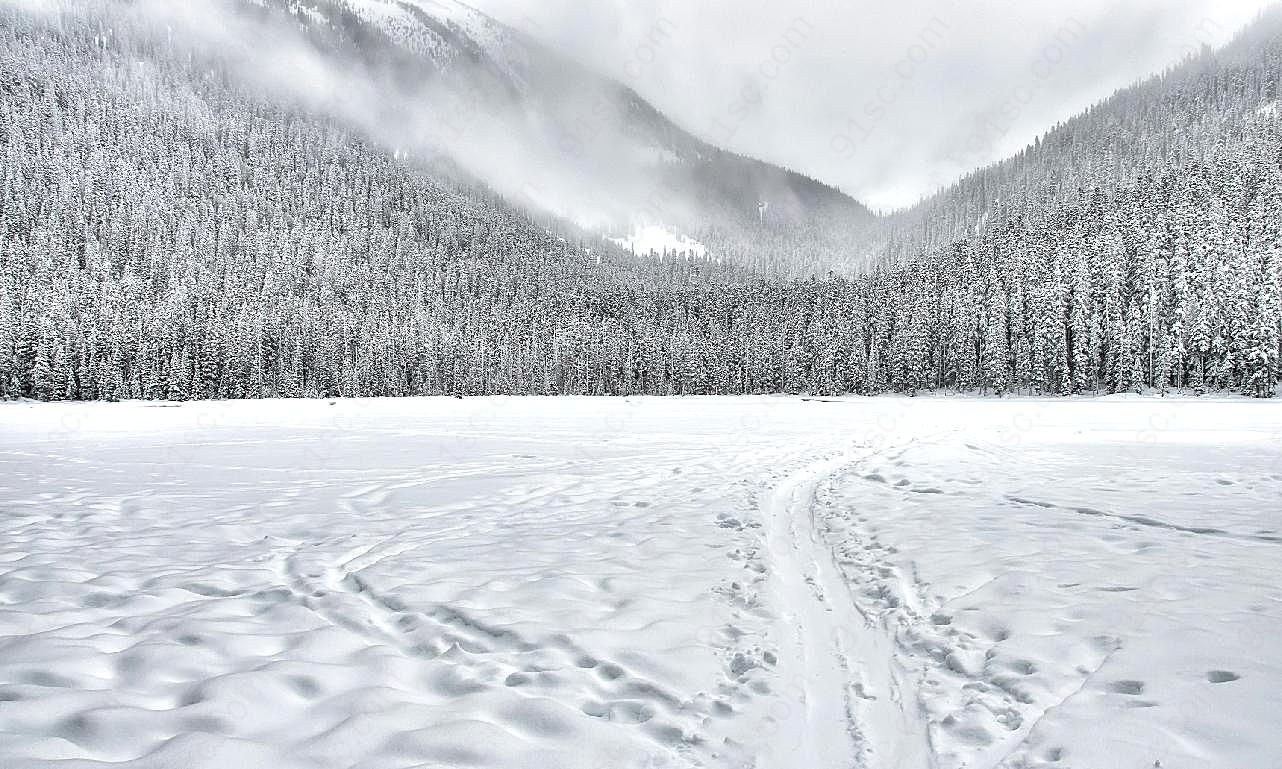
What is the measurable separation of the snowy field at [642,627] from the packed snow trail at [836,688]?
23mm

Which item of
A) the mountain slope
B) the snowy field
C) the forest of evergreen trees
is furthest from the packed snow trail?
the mountain slope

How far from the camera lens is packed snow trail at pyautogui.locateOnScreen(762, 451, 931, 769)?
11.0 feet

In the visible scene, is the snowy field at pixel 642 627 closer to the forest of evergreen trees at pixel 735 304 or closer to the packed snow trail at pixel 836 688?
the packed snow trail at pixel 836 688

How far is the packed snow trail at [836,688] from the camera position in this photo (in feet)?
11.0

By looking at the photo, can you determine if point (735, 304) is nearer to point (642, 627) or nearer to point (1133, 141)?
point (1133, 141)

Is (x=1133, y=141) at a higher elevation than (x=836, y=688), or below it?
higher

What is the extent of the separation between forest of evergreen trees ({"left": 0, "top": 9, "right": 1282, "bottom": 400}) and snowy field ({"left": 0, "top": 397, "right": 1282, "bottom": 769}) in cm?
6267

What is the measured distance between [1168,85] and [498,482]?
890 feet

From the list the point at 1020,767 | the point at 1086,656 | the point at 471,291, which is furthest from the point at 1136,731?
the point at 471,291

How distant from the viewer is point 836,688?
4.09 m

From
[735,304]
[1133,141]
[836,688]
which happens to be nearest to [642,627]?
[836,688]

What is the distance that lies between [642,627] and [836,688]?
5.44 ft

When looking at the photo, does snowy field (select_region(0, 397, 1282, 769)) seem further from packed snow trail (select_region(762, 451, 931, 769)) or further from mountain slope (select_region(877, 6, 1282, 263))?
mountain slope (select_region(877, 6, 1282, 263))

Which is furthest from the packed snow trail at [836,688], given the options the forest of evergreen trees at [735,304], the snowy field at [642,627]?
the forest of evergreen trees at [735,304]
